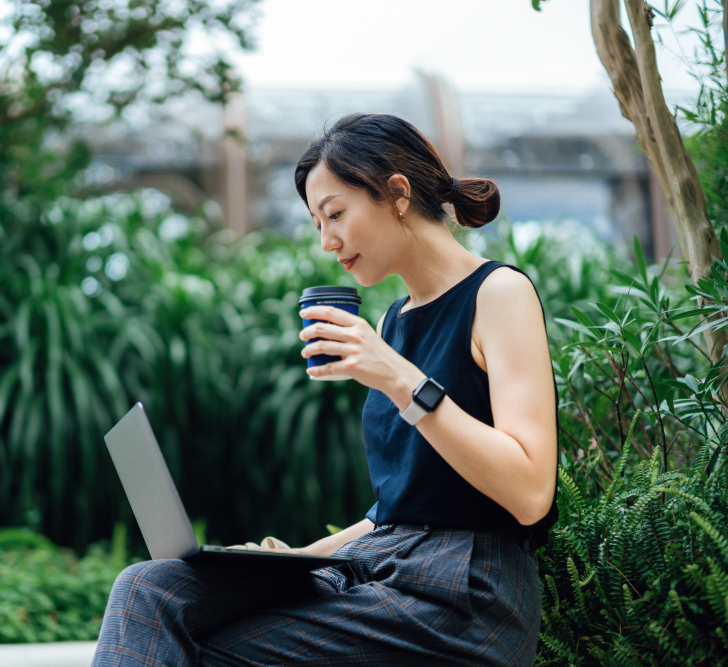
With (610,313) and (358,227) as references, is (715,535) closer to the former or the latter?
(610,313)

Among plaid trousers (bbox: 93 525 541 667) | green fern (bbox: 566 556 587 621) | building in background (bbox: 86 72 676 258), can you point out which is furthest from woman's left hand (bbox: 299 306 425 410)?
building in background (bbox: 86 72 676 258)

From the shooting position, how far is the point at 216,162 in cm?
612

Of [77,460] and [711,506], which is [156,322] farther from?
[711,506]

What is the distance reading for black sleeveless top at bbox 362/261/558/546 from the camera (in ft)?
3.80

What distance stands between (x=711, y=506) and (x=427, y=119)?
5360 mm

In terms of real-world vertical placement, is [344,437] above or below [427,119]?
below

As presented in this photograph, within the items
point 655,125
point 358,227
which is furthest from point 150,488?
point 655,125

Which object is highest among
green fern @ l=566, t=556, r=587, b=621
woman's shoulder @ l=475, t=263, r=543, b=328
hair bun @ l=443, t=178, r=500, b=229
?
hair bun @ l=443, t=178, r=500, b=229

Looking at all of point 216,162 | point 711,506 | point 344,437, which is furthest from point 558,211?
point 711,506

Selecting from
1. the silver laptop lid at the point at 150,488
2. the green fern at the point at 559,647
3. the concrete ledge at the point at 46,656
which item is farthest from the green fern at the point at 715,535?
the concrete ledge at the point at 46,656

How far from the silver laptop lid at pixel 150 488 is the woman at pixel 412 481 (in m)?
0.06

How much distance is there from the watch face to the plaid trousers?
272 millimetres

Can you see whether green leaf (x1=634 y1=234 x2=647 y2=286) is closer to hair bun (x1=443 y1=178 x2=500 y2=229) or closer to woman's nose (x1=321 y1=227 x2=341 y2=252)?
hair bun (x1=443 y1=178 x2=500 y2=229)

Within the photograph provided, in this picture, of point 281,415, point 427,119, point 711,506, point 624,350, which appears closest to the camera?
point 711,506
